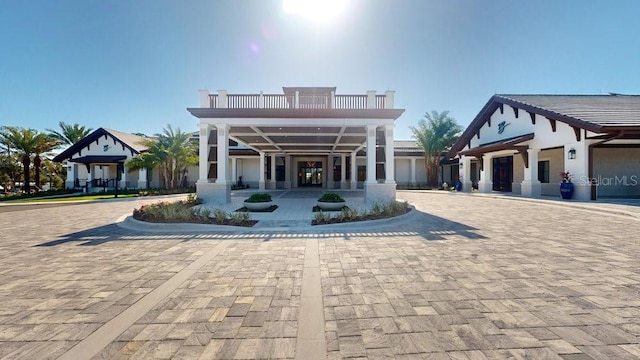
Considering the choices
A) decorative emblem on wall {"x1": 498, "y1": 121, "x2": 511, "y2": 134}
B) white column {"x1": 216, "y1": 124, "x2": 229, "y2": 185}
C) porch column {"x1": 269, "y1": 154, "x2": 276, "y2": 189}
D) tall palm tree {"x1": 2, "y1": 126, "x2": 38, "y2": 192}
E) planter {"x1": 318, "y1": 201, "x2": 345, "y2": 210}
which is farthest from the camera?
porch column {"x1": 269, "y1": 154, "x2": 276, "y2": 189}

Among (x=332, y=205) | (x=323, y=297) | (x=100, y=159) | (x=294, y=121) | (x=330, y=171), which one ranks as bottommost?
(x=323, y=297)

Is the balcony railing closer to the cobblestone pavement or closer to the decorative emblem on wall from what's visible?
the cobblestone pavement

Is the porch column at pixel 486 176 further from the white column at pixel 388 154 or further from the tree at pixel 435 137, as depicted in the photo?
the white column at pixel 388 154

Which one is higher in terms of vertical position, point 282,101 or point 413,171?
point 282,101

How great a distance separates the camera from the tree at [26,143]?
1048 inches

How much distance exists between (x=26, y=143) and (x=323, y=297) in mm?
37745

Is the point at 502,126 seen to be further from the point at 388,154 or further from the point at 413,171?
the point at 388,154

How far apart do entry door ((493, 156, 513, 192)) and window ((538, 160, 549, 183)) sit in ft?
7.72

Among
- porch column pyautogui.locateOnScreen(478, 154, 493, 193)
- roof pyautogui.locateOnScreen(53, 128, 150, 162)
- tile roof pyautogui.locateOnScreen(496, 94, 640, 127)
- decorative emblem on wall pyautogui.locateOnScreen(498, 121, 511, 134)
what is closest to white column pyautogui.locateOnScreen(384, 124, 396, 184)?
tile roof pyautogui.locateOnScreen(496, 94, 640, 127)

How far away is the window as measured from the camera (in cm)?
1975

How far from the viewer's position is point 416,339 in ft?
9.50

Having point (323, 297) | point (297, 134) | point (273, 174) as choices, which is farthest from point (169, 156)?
point (323, 297)

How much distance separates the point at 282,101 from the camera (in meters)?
15.0

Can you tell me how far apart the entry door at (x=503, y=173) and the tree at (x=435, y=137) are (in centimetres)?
584
